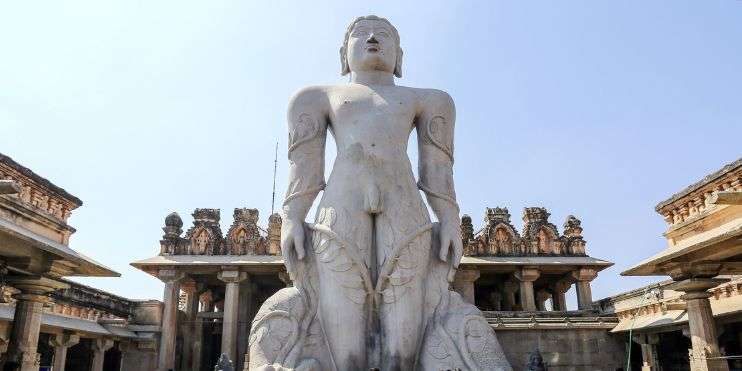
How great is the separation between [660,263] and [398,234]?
7.04 meters

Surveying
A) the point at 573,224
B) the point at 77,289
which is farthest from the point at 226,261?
the point at 573,224

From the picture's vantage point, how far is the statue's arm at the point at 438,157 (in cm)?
576

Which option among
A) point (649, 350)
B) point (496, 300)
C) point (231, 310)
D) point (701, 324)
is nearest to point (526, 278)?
point (496, 300)

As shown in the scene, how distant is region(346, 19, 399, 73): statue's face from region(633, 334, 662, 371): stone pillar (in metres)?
14.7

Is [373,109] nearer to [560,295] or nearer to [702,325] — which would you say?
[702,325]

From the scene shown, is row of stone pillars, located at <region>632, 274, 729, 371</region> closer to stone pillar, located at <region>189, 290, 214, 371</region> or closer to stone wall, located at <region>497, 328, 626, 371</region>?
stone wall, located at <region>497, 328, 626, 371</region>

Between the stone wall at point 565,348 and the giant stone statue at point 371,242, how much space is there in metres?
13.3

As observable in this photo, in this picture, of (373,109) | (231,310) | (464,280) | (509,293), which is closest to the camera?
(373,109)

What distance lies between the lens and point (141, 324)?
23609 millimetres

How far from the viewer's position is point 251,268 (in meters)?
24.7

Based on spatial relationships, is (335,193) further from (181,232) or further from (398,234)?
(181,232)

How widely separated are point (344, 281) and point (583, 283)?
23441mm

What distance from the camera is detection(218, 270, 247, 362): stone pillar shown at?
23.1m

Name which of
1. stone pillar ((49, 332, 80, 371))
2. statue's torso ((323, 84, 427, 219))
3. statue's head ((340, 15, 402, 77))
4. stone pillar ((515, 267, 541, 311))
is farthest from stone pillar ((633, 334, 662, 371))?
stone pillar ((49, 332, 80, 371))
